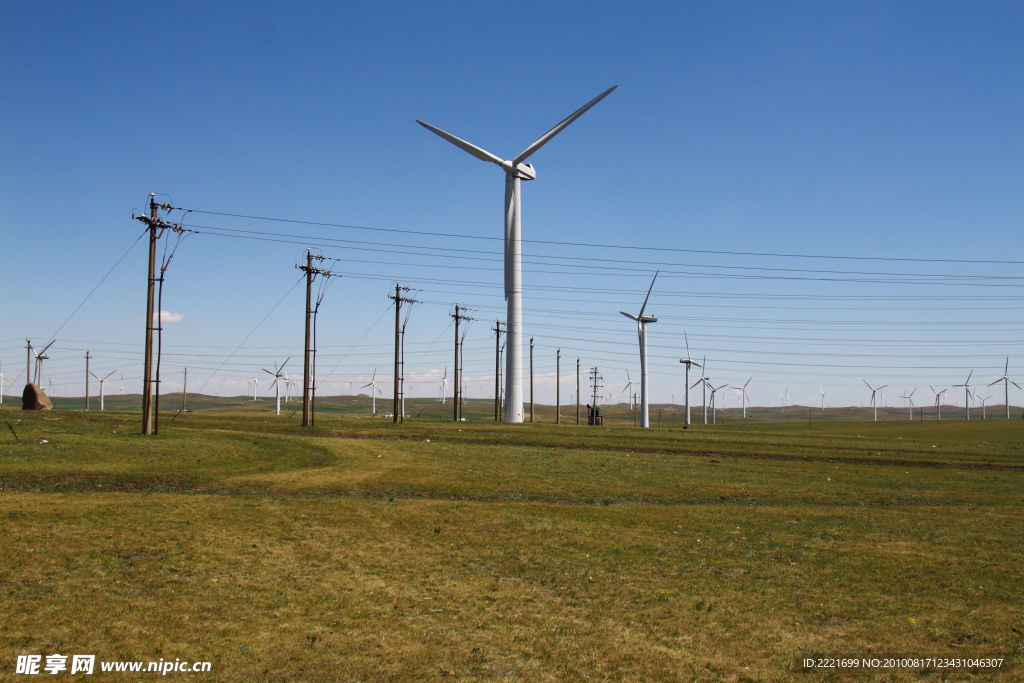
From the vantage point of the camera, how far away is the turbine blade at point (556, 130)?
87.5m

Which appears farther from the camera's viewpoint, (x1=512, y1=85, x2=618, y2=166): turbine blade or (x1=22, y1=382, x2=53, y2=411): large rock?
(x1=512, y1=85, x2=618, y2=166): turbine blade

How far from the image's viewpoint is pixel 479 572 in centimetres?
1723

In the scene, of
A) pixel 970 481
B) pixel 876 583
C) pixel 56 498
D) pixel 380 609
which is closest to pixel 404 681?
pixel 380 609

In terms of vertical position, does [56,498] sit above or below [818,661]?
above

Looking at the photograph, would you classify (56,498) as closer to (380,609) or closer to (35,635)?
(35,635)

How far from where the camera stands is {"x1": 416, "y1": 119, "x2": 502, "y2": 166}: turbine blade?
93.7m

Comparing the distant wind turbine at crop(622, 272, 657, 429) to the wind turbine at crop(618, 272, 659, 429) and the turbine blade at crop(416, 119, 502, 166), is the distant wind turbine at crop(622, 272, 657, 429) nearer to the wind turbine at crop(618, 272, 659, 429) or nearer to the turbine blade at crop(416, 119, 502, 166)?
the wind turbine at crop(618, 272, 659, 429)

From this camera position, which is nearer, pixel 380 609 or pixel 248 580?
pixel 380 609

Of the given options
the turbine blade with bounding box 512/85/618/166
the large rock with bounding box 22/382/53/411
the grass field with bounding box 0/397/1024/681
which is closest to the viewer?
the grass field with bounding box 0/397/1024/681

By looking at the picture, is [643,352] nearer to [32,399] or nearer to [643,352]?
[643,352]

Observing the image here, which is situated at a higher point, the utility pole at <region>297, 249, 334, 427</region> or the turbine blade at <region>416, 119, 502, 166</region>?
the turbine blade at <region>416, 119, 502, 166</region>

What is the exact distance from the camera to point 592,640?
13.2 meters

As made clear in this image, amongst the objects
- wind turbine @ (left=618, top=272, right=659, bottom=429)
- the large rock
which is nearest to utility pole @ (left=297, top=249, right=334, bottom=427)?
the large rock

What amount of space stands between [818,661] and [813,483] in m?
26.2
